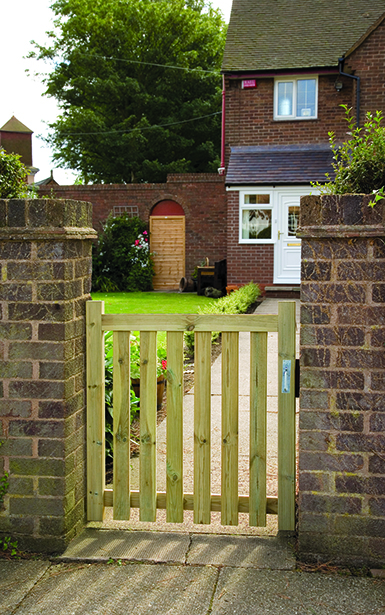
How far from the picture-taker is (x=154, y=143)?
29.7 metres

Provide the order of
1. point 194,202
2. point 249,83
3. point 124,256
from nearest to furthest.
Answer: point 249,83
point 124,256
point 194,202

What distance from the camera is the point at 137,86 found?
2859 cm

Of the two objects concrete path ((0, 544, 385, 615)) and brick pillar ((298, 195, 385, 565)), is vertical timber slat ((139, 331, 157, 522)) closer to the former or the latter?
concrete path ((0, 544, 385, 615))

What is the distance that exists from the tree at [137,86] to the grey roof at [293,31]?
388 inches

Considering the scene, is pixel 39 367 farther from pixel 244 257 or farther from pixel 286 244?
pixel 286 244

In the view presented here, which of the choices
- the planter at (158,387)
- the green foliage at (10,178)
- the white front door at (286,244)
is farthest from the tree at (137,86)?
the green foliage at (10,178)

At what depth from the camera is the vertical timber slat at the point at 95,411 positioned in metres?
3.45

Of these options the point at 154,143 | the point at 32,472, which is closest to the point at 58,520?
the point at 32,472

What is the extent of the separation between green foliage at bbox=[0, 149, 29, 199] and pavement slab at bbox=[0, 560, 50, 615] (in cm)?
192

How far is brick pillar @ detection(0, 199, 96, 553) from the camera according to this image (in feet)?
10.5

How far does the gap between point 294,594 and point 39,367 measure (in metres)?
1.62

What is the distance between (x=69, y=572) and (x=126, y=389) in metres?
0.94

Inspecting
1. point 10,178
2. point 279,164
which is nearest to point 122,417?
point 10,178

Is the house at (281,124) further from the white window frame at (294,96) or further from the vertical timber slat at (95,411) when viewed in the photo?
the vertical timber slat at (95,411)
